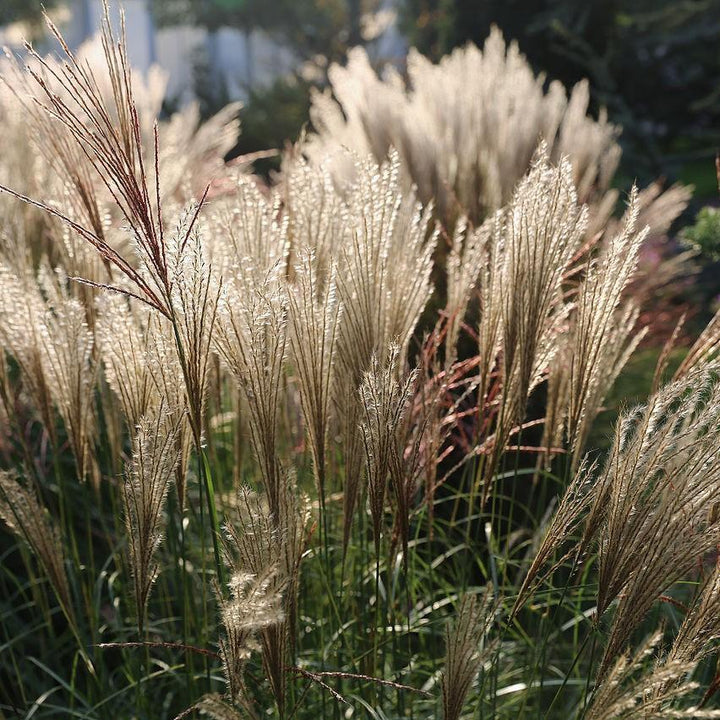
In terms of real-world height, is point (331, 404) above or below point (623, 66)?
below

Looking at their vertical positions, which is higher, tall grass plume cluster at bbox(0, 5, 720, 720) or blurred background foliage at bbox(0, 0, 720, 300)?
blurred background foliage at bbox(0, 0, 720, 300)

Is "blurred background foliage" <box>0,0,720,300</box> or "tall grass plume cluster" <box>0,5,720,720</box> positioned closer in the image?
"tall grass plume cluster" <box>0,5,720,720</box>

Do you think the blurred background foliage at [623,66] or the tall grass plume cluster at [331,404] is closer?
the tall grass plume cluster at [331,404]

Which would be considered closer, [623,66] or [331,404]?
[331,404]

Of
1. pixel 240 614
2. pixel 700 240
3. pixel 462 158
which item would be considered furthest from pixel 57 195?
pixel 462 158

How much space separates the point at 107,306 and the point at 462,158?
3037 millimetres

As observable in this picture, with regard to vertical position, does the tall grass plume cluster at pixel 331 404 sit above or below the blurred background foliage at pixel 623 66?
below

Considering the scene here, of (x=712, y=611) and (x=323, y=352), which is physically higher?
(x=323, y=352)

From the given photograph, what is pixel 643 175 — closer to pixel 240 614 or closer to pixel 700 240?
pixel 700 240

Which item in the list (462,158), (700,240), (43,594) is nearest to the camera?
(43,594)

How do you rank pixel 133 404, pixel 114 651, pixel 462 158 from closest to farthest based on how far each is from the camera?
1. pixel 133 404
2. pixel 114 651
3. pixel 462 158

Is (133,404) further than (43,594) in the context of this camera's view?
No

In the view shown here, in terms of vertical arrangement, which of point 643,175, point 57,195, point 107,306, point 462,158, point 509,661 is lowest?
point 509,661

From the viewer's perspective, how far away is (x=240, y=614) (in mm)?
1143
